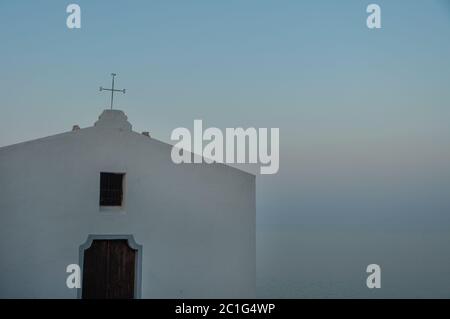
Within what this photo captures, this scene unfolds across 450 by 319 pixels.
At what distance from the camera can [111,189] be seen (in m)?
12.0

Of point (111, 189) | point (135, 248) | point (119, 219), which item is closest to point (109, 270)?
point (135, 248)

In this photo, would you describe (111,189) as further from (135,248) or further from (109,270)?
(109,270)

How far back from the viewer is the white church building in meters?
10.9

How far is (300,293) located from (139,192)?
74.1ft

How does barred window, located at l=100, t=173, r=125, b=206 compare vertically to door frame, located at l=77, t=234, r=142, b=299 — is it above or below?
above

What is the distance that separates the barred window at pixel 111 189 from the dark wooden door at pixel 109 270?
0.86 metres

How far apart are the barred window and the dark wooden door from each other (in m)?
0.86

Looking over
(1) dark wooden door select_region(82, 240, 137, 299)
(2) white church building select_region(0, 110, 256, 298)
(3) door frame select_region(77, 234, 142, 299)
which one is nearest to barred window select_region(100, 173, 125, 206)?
(2) white church building select_region(0, 110, 256, 298)

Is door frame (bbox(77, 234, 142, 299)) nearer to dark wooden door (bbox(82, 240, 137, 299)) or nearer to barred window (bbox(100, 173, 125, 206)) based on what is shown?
dark wooden door (bbox(82, 240, 137, 299))

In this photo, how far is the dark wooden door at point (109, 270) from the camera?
1170cm

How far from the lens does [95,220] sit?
38.2ft

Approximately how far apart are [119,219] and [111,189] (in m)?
0.68

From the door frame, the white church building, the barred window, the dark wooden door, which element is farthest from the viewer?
the barred window
